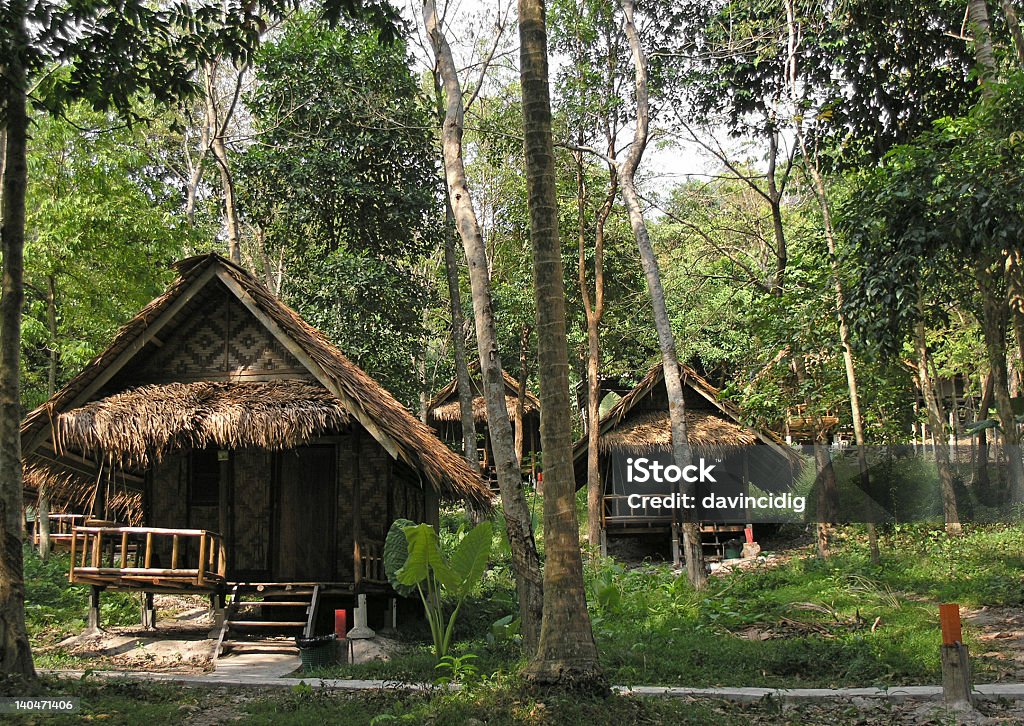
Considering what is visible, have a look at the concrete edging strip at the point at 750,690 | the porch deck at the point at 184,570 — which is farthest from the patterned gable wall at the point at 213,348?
the concrete edging strip at the point at 750,690

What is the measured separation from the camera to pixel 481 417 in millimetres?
31438

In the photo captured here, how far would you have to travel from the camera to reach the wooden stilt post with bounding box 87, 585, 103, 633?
38.6ft

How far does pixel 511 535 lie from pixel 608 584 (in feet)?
19.0

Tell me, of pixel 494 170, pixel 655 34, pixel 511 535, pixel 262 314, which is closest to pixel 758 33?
pixel 655 34

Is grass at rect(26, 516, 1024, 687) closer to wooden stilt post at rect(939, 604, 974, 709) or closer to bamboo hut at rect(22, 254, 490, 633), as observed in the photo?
wooden stilt post at rect(939, 604, 974, 709)

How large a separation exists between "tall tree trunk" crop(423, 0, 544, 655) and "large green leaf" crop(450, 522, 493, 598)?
94 centimetres

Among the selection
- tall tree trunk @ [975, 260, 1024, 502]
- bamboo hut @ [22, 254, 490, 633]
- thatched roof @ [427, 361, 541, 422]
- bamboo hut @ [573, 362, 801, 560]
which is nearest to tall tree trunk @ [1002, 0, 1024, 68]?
tall tree trunk @ [975, 260, 1024, 502]

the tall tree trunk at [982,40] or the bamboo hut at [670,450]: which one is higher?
the tall tree trunk at [982,40]

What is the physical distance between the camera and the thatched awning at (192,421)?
37.4ft

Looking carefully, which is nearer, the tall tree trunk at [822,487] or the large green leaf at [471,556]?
the large green leaf at [471,556]

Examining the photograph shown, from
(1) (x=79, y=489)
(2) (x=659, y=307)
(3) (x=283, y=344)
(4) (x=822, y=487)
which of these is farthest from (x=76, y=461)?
(4) (x=822, y=487)

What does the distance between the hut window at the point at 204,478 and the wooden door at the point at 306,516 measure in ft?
3.39

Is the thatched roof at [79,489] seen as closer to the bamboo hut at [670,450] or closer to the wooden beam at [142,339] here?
the wooden beam at [142,339]

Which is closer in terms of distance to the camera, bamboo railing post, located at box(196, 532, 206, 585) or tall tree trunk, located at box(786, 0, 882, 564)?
bamboo railing post, located at box(196, 532, 206, 585)
